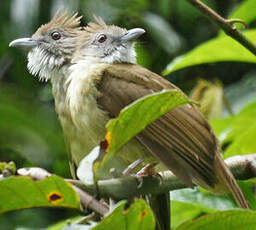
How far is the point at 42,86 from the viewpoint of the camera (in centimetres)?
658

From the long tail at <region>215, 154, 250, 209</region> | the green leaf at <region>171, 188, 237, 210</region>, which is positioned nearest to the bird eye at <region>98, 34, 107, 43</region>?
the long tail at <region>215, 154, 250, 209</region>

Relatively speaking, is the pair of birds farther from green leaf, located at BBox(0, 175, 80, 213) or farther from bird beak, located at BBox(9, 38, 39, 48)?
green leaf, located at BBox(0, 175, 80, 213)

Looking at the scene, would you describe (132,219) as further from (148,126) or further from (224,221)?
(148,126)

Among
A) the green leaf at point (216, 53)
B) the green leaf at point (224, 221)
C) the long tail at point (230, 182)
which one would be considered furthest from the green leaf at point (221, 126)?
the green leaf at point (224, 221)

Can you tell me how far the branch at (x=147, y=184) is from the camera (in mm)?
1715

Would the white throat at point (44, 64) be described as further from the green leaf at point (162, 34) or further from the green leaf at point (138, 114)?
the green leaf at point (162, 34)

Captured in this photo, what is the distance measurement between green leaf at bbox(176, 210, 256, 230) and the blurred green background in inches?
137

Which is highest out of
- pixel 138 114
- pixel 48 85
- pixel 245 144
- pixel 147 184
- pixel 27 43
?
pixel 138 114

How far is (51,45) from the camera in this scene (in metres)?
4.11

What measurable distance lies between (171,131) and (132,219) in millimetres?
1368

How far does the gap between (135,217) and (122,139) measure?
257 millimetres

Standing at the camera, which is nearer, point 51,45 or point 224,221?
point 224,221

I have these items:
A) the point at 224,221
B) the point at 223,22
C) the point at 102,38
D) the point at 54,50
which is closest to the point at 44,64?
the point at 54,50

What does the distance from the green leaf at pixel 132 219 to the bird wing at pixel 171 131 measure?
736 millimetres
